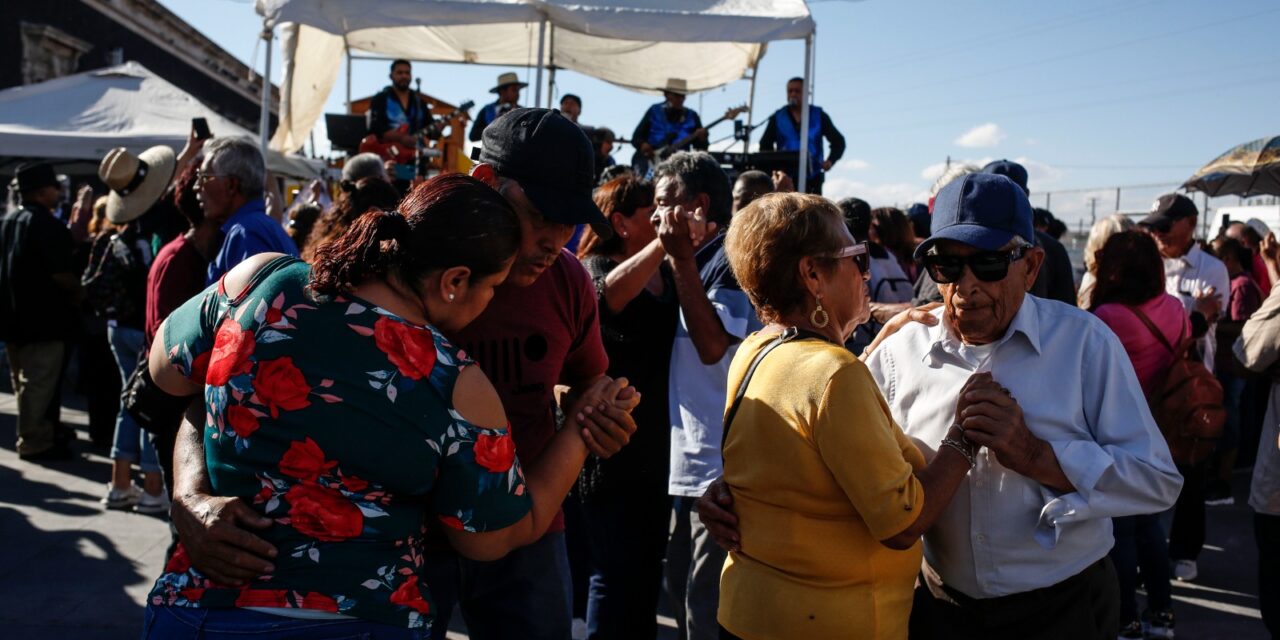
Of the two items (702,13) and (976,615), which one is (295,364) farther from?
(702,13)

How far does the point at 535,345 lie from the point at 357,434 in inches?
38.6

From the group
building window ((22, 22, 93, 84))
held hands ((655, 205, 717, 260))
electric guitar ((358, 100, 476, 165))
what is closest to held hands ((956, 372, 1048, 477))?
held hands ((655, 205, 717, 260))

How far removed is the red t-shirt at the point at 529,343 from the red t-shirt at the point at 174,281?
1.80 meters

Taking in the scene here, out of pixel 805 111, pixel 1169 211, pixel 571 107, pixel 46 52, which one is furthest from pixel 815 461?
pixel 46 52

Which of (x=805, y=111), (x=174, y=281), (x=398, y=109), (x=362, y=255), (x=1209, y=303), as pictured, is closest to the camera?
(x=362, y=255)

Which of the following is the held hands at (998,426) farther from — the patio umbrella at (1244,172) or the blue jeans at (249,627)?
the patio umbrella at (1244,172)

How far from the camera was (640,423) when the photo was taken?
3615 mm

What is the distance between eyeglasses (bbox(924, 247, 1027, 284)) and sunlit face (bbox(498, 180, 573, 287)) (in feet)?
2.87

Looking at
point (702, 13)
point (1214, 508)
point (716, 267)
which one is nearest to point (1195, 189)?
point (1214, 508)

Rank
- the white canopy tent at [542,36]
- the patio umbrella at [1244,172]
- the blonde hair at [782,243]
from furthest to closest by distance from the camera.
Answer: the patio umbrella at [1244,172]
the white canopy tent at [542,36]
the blonde hair at [782,243]

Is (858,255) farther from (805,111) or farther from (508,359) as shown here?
(805,111)

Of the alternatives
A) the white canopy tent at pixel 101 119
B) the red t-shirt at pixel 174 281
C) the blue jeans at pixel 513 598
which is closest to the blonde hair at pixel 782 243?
the blue jeans at pixel 513 598

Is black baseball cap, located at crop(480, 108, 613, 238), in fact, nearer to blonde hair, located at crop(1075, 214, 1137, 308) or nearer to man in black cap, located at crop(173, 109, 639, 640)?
man in black cap, located at crop(173, 109, 639, 640)

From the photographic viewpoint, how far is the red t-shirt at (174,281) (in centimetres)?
386
